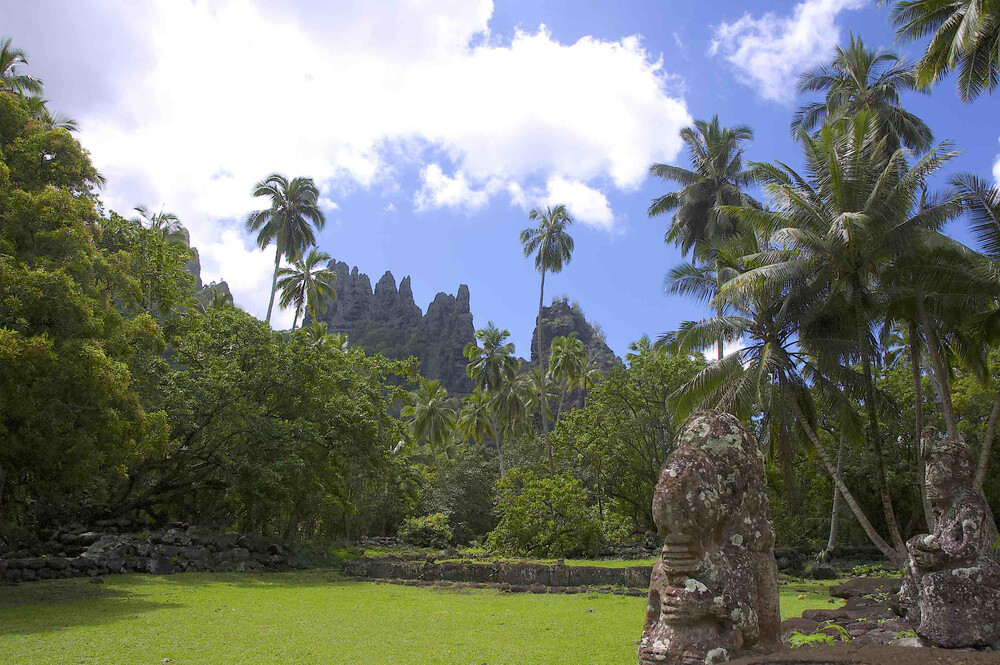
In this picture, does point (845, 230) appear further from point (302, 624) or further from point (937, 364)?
point (302, 624)

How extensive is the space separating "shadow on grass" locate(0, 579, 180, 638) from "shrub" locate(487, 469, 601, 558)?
12.7 meters

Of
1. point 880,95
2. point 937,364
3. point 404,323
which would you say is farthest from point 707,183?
point 404,323

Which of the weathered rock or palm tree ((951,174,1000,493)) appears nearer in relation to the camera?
palm tree ((951,174,1000,493))

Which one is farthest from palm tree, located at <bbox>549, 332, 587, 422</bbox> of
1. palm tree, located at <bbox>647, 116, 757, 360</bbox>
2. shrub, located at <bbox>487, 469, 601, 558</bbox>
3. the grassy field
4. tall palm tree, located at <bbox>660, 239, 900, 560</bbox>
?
the grassy field

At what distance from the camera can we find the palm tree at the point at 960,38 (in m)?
12.8

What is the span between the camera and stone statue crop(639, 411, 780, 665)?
4.02 meters

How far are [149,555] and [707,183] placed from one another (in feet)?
86.8

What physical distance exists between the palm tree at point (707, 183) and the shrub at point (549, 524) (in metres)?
13.4

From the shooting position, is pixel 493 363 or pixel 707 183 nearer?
pixel 707 183

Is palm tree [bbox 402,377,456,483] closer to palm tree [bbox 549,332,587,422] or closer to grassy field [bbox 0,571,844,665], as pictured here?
palm tree [bbox 549,332,587,422]

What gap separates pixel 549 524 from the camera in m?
22.5

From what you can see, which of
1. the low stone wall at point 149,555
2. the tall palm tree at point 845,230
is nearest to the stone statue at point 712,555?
the tall palm tree at point 845,230

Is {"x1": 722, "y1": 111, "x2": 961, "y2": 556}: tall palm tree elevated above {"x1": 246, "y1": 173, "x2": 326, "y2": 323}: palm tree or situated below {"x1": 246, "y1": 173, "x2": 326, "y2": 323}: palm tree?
below

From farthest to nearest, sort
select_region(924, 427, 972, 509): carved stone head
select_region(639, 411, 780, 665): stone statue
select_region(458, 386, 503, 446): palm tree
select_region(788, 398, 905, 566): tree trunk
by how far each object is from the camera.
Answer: select_region(458, 386, 503, 446): palm tree → select_region(788, 398, 905, 566): tree trunk → select_region(924, 427, 972, 509): carved stone head → select_region(639, 411, 780, 665): stone statue
